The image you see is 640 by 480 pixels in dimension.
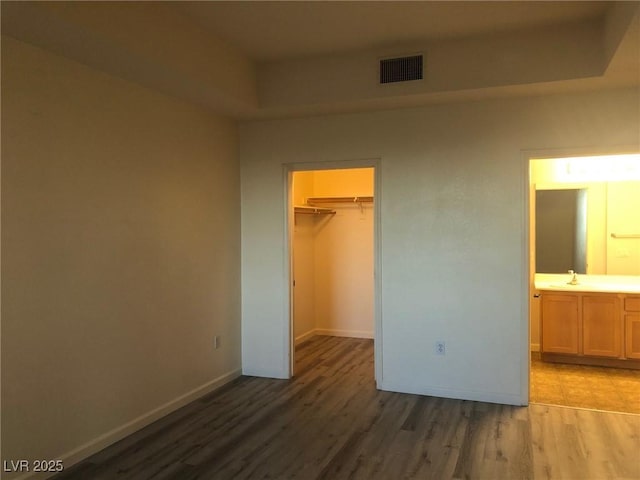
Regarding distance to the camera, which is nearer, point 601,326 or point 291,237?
point 291,237

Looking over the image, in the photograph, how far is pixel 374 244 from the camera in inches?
171

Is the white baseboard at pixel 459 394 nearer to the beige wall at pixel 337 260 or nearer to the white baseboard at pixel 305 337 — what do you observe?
the white baseboard at pixel 305 337

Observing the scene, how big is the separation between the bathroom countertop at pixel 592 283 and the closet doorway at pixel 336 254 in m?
2.08

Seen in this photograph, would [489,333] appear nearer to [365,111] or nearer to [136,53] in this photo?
[365,111]

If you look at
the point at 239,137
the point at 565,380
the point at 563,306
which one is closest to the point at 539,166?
the point at 563,306

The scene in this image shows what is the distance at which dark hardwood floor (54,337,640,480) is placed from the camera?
288 cm

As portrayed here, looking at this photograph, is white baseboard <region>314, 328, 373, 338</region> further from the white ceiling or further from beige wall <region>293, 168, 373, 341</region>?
the white ceiling

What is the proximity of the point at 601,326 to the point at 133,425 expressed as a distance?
14.6ft

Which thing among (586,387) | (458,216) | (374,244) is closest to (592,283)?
(586,387)

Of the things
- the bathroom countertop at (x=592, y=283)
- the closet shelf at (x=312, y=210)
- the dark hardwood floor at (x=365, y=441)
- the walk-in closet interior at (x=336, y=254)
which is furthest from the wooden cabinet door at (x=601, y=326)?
the closet shelf at (x=312, y=210)

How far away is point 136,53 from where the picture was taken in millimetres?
2859

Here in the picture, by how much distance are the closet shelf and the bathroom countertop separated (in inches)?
105

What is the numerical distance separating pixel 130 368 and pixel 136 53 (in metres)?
2.11

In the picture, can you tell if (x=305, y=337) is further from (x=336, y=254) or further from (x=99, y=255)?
(x=99, y=255)
